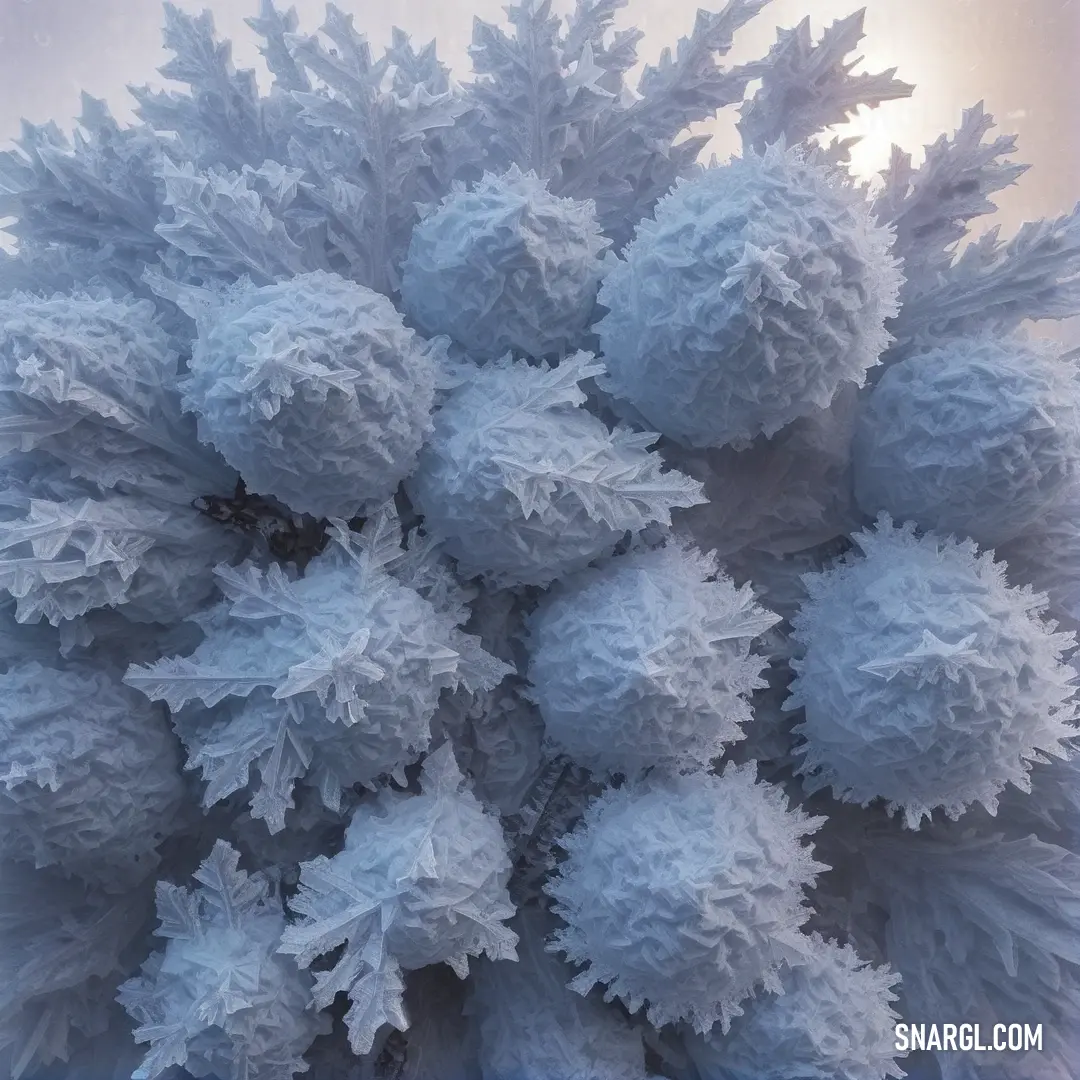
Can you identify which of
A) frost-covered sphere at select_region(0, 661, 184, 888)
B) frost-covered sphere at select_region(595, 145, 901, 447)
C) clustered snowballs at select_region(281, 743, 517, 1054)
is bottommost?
clustered snowballs at select_region(281, 743, 517, 1054)

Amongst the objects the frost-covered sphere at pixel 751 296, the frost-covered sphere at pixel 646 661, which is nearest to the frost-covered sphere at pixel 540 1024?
the frost-covered sphere at pixel 646 661

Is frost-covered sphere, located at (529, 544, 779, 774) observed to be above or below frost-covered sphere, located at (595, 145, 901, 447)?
below

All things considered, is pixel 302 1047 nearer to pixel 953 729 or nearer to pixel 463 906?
pixel 463 906

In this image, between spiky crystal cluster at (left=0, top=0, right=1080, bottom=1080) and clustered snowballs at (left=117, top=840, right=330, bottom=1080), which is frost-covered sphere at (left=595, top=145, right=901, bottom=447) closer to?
spiky crystal cluster at (left=0, top=0, right=1080, bottom=1080)

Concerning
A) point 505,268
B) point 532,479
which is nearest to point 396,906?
point 532,479

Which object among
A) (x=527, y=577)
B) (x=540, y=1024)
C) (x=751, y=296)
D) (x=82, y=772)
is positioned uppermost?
(x=751, y=296)

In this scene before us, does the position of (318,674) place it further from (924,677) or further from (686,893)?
(924,677)

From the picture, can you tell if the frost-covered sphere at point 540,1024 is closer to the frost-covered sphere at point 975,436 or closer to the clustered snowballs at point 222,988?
the clustered snowballs at point 222,988

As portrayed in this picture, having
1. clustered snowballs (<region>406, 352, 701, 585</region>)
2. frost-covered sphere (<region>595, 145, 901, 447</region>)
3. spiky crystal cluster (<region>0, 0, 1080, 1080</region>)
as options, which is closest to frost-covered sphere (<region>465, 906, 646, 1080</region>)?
spiky crystal cluster (<region>0, 0, 1080, 1080</region>)
